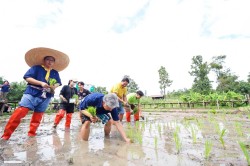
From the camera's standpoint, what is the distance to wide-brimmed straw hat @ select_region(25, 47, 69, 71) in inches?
143

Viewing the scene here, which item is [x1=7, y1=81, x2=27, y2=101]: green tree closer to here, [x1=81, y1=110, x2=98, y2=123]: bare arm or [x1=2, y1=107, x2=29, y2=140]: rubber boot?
[x1=2, y1=107, x2=29, y2=140]: rubber boot

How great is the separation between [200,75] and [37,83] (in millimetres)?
32531

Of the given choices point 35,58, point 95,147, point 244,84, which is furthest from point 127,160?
point 244,84

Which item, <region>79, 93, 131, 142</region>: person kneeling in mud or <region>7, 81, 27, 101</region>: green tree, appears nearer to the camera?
<region>79, 93, 131, 142</region>: person kneeling in mud

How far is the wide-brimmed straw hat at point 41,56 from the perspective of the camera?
11.9 feet

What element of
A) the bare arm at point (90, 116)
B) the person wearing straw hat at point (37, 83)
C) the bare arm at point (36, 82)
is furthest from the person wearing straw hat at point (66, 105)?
the bare arm at point (90, 116)

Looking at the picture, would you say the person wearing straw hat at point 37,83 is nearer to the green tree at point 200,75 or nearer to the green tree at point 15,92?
the green tree at point 15,92

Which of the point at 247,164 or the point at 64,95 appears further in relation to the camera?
the point at 64,95

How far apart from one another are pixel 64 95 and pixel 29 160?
3079mm

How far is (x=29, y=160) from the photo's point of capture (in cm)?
237

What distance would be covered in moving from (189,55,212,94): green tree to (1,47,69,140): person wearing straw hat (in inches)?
1169

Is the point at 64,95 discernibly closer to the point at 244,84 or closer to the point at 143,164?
the point at 143,164

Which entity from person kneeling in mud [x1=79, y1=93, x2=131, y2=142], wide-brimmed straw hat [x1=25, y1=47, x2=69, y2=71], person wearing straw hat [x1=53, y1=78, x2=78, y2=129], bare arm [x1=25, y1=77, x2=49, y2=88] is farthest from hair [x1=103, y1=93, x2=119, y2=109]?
person wearing straw hat [x1=53, y1=78, x2=78, y2=129]

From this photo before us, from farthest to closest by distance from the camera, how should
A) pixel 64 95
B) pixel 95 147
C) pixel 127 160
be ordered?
pixel 64 95 → pixel 95 147 → pixel 127 160
